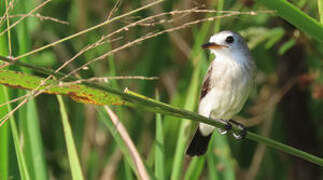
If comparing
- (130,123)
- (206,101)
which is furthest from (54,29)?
(206,101)

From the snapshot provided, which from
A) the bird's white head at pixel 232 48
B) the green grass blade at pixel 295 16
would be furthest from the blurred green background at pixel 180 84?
the green grass blade at pixel 295 16

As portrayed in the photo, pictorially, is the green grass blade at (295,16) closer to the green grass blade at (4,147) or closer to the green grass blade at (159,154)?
the green grass blade at (159,154)

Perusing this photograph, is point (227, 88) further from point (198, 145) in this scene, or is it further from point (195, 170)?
point (195, 170)

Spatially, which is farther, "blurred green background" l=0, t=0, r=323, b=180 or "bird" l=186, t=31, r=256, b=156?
"blurred green background" l=0, t=0, r=323, b=180

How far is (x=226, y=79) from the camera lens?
2781 millimetres

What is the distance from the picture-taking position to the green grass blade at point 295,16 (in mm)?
1482

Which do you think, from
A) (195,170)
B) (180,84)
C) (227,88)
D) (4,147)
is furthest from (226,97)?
(4,147)

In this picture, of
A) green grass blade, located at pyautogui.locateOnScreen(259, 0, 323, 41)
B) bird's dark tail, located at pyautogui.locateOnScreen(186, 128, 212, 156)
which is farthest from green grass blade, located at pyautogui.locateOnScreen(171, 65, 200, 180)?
green grass blade, located at pyautogui.locateOnScreen(259, 0, 323, 41)

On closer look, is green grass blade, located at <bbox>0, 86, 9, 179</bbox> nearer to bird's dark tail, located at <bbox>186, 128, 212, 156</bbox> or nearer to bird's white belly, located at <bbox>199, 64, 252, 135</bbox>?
bird's dark tail, located at <bbox>186, 128, 212, 156</bbox>

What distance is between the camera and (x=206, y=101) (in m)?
2.91

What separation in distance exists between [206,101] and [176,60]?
1.10 m

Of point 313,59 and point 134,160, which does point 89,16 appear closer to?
point 313,59

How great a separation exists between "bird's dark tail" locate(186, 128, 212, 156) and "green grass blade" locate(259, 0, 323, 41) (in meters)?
1.03

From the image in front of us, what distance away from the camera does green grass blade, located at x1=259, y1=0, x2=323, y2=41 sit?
1.48 meters
